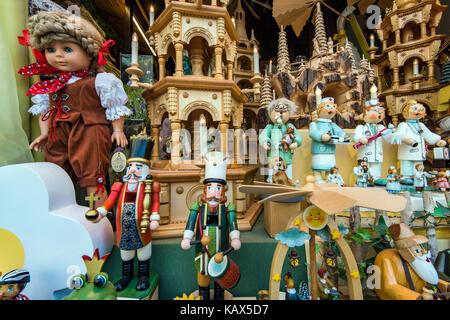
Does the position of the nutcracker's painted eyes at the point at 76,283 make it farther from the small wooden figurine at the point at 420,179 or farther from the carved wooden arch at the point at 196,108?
the small wooden figurine at the point at 420,179

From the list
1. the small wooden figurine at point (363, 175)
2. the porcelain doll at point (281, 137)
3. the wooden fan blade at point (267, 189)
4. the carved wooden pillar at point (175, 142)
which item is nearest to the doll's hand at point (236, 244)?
the wooden fan blade at point (267, 189)

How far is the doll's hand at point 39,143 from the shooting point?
169cm

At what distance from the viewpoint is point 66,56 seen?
157cm

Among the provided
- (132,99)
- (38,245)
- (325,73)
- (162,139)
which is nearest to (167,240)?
(38,245)

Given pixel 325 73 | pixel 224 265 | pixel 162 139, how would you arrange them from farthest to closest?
pixel 325 73, pixel 162 139, pixel 224 265

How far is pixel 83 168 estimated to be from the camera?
158 centimetres

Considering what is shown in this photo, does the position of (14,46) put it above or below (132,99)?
above

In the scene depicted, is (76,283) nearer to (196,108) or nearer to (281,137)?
(196,108)

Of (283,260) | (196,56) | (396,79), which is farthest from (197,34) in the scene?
(396,79)

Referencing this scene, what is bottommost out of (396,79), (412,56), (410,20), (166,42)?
(166,42)

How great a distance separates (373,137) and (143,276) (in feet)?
8.53

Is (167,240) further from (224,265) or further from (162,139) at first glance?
(162,139)

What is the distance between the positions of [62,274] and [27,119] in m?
1.54

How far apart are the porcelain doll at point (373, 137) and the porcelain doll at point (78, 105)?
8.24ft
